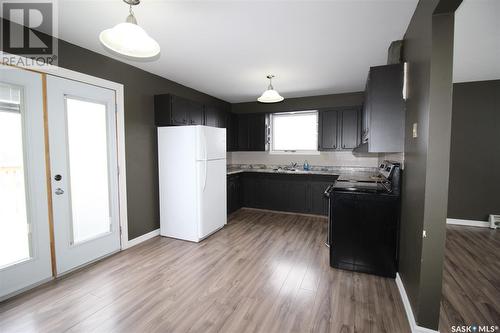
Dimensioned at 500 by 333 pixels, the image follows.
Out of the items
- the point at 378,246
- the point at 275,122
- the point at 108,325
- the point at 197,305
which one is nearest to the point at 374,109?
the point at 378,246

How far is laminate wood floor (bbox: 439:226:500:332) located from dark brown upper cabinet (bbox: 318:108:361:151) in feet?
7.63

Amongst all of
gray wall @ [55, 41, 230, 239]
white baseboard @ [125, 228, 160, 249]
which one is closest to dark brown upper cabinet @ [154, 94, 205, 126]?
gray wall @ [55, 41, 230, 239]

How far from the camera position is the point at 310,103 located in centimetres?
515

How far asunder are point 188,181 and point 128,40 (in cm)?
224

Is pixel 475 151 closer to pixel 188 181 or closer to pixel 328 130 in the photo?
pixel 328 130

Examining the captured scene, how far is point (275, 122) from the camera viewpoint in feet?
18.7

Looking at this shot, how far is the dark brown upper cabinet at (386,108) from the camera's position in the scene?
7.32 feet

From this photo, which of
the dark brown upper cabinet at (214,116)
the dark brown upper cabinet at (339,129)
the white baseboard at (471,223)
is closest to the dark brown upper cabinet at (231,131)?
the dark brown upper cabinet at (214,116)

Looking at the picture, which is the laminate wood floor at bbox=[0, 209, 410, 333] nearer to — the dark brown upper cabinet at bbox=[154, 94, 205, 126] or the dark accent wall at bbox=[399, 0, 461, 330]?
the dark accent wall at bbox=[399, 0, 461, 330]

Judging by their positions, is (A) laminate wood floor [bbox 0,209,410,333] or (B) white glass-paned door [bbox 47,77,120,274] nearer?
(A) laminate wood floor [bbox 0,209,410,333]

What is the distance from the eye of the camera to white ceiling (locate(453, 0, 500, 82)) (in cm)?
203

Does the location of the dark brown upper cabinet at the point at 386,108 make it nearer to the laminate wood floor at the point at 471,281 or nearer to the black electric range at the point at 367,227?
the black electric range at the point at 367,227

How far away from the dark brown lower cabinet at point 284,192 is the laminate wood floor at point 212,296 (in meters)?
1.71

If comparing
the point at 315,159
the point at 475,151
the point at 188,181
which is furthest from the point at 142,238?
the point at 475,151
